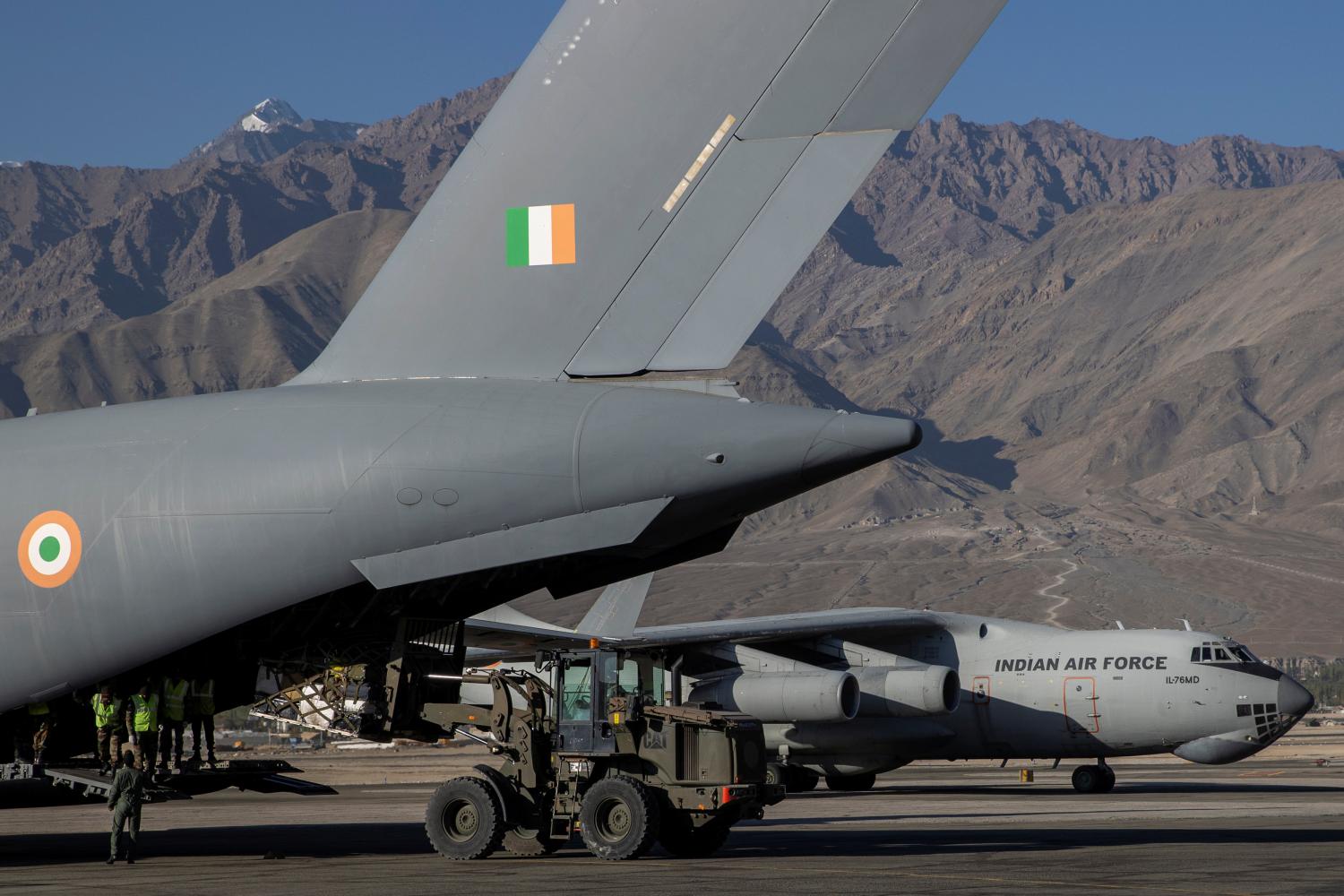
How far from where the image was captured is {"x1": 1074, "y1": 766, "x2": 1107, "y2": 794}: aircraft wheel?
24.8 m

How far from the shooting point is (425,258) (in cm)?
1215

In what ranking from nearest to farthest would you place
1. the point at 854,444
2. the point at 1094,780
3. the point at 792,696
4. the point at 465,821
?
the point at 854,444
the point at 465,821
the point at 792,696
the point at 1094,780

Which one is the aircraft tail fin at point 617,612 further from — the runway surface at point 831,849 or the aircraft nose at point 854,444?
the aircraft nose at point 854,444

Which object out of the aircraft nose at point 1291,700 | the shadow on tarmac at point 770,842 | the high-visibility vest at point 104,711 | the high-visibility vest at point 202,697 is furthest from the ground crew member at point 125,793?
the aircraft nose at point 1291,700

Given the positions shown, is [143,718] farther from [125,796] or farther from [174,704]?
[125,796]

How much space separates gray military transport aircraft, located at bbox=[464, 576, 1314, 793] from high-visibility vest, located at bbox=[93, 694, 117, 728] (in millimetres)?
9702

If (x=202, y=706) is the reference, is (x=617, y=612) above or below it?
above

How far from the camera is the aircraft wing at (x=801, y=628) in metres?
23.8

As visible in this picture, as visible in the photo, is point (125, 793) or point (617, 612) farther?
point (617, 612)

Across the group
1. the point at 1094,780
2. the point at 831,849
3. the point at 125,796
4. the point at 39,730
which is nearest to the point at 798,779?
the point at 1094,780

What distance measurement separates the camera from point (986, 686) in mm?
24453

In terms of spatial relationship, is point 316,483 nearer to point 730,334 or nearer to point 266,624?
point 266,624

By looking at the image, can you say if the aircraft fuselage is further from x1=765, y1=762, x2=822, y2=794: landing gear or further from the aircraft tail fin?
the aircraft tail fin

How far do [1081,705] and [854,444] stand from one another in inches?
562
